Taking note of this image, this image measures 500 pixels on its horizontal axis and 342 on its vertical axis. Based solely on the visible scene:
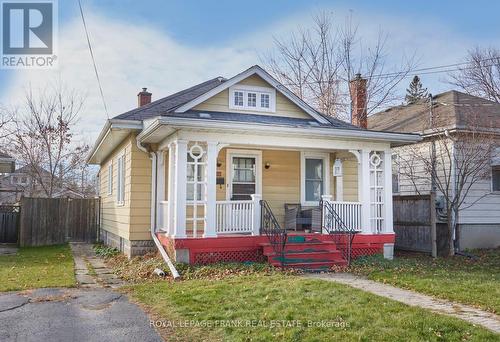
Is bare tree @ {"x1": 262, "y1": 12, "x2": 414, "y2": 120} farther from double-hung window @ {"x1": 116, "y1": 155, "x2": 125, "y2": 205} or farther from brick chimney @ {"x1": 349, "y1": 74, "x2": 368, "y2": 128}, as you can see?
double-hung window @ {"x1": 116, "y1": 155, "x2": 125, "y2": 205}

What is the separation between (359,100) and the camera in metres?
16.8

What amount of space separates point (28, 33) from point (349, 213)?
969cm

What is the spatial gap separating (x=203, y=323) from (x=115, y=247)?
928 cm

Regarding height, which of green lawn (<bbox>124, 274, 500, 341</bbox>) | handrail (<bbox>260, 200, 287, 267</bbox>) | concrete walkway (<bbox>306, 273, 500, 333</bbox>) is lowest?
concrete walkway (<bbox>306, 273, 500, 333</bbox>)

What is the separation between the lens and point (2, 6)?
11164 mm

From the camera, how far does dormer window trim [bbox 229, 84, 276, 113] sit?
12.3 metres

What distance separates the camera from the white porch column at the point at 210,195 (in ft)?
32.2

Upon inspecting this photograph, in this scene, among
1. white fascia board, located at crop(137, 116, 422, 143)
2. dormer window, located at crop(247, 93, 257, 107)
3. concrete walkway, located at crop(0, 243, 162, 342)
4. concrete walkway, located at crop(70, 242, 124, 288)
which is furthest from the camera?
dormer window, located at crop(247, 93, 257, 107)

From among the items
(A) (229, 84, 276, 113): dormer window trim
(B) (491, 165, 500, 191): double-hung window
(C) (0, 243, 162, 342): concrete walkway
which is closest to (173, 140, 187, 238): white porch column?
(C) (0, 243, 162, 342): concrete walkway

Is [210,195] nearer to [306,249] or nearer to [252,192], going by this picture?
[306,249]

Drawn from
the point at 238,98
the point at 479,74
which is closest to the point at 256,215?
the point at 238,98

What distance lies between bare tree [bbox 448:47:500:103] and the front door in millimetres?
15235

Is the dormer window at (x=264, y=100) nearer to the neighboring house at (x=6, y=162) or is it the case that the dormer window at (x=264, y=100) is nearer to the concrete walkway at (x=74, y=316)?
the concrete walkway at (x=74, y=316)

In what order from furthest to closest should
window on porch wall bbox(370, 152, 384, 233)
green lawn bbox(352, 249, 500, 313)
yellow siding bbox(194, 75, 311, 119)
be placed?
1. yellow siding bbox(194, 75, 311, 119)
2. window on porch wall bbox(370, 152, 384, 233)
3. green lawn bbox(352, 249, 500, 313)
